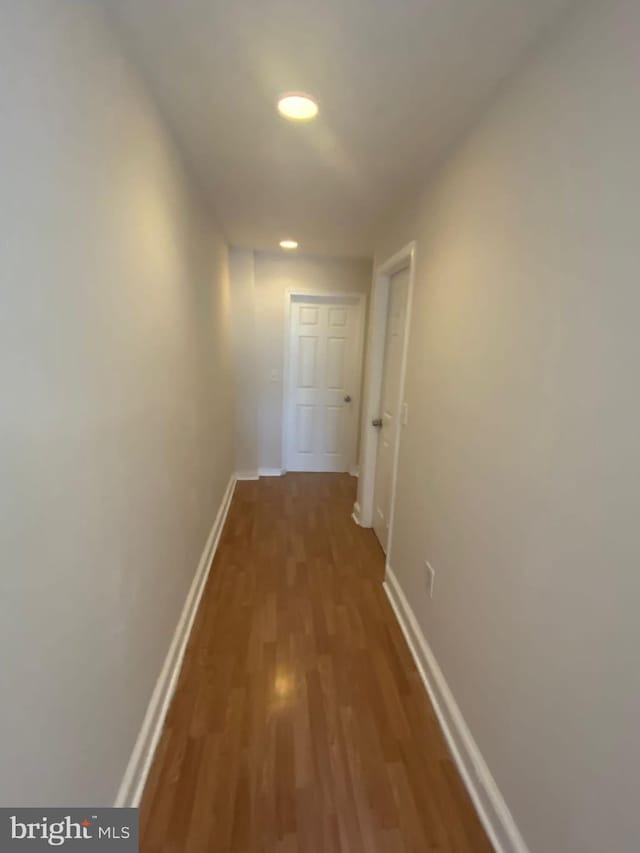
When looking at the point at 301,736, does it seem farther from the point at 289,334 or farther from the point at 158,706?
the point at 289,334

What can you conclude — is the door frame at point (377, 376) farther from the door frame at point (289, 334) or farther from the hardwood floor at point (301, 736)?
the door frame at point (289, 334)

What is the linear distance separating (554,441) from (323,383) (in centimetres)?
343

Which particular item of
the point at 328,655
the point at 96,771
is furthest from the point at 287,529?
the point at 96,771

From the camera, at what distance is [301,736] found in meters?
1.50

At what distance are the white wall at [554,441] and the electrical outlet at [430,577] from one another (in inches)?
6.3

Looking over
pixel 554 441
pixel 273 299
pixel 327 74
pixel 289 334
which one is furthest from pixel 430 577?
pixel 273 299

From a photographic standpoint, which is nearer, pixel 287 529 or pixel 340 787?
pixel 340 787

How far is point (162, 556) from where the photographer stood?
5.30ft

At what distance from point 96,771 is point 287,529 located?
220cm

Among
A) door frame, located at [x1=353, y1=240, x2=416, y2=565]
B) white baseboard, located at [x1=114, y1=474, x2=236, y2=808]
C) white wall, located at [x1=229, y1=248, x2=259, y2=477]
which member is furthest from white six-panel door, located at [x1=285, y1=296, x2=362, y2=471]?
white baseboard, located at [x1=114, y1=474, x2=236, y2=808]

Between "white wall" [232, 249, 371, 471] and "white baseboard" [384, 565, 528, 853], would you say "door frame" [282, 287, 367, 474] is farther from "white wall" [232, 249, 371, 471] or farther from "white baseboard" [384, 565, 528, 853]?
"white baseboard" [384, 565, 528, 853]

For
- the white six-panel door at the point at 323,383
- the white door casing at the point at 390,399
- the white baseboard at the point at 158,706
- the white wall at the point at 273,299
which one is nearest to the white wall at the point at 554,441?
the white door casing at the point at 390,399

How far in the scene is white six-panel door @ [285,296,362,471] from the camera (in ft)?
13.7

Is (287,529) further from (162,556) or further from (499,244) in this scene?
(499,244)
